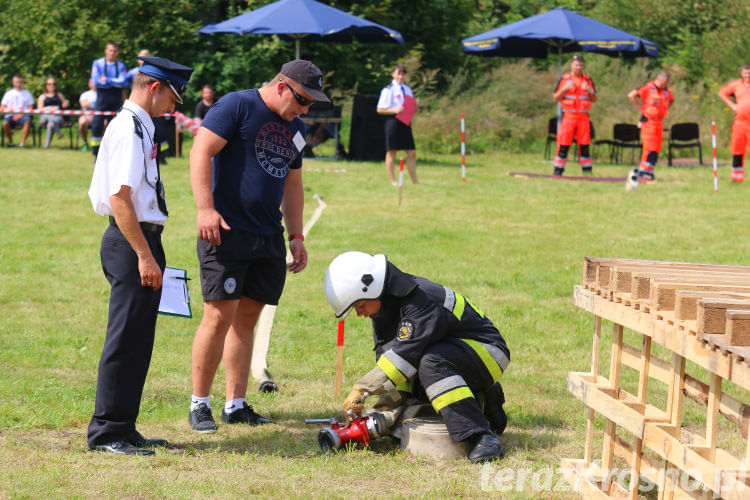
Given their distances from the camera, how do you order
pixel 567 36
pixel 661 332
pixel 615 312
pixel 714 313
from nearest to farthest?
pixel 714 313 < pixel 661 332 < pixel 615 312 < pixel 567 36

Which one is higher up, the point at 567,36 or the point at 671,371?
the point at 567,36

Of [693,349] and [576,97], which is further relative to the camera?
[576,97]

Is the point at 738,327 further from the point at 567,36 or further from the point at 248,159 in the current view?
the point at 567,36

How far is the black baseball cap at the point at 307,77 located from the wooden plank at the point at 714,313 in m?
2.54

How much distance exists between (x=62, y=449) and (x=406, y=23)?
26979 mm

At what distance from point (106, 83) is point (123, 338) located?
15.3m

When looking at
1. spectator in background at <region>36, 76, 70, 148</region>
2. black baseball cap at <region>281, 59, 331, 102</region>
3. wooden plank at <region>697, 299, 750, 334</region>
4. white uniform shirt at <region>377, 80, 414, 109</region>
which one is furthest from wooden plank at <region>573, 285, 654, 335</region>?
spectator in background at <region>36, 76, 70, 148</region>

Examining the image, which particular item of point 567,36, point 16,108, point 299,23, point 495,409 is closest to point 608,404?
point 495,409

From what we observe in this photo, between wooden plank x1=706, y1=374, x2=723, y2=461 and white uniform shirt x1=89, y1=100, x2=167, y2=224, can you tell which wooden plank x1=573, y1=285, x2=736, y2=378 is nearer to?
wooden plank x1=706, y1=374, x2=723, y2=461

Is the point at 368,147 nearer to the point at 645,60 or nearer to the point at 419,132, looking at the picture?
the point at 419,132

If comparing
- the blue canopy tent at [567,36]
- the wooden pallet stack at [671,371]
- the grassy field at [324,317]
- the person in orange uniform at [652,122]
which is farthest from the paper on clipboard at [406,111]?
the wooden pallet stack at [671,371]

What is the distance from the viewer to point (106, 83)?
19344 millimetres

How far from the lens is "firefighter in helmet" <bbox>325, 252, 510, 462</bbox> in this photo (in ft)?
17.3

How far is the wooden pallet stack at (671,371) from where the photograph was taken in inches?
143
